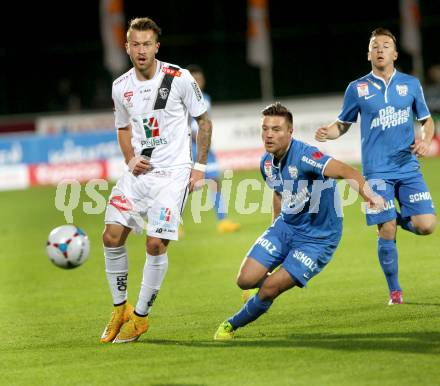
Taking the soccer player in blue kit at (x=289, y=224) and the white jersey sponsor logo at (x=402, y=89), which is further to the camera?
the white jersey sponsor logo at (x=402, y=89)

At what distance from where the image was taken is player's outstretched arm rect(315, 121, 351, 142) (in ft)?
27.4

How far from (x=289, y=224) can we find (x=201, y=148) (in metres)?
0.89

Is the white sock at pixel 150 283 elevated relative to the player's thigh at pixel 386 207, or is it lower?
lower

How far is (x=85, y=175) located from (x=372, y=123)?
1437 cm

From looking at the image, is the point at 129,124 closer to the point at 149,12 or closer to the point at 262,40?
the point at 262,40

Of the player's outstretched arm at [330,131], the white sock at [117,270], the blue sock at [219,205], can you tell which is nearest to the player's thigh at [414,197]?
the player's outstretched arm at [330,131]

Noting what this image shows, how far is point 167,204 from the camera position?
7.36 metres

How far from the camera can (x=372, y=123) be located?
8.40 m

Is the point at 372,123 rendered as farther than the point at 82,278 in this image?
No

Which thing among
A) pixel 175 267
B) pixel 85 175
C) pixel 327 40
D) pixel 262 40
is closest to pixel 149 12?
pixel 327 40

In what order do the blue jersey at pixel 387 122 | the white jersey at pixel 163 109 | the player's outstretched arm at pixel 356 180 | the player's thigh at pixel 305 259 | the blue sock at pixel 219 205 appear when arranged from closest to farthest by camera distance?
1. the player's outstretched arm at pixel 356 180
2. the player's thigh at pixel 305 259
3. the white jersey at pixel 163 109
4. the blue jersey at pixel 387 122
5. the blue sock at pixel 219 205

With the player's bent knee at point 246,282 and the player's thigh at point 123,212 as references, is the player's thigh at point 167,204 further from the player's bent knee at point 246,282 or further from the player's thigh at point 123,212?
the player's bent knee at point 246,282

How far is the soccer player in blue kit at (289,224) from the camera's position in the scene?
7.14m

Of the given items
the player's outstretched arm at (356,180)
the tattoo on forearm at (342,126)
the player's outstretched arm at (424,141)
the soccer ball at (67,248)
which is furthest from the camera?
the tattoo on forearm at (342,126)
